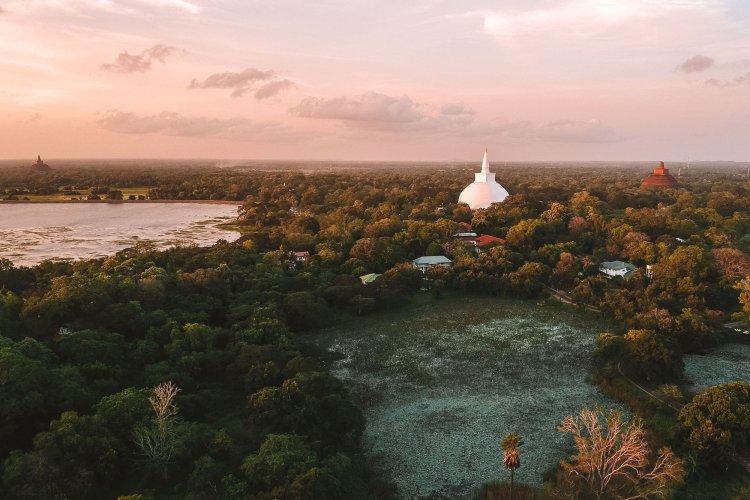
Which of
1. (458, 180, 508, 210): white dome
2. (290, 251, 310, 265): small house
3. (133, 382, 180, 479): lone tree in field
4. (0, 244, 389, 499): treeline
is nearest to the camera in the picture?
(0, 244, 389, 499): treeline

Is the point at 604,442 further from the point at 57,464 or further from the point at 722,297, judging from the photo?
the point at 722,297

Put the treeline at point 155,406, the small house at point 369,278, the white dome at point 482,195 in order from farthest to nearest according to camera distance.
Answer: the white dome at point 482,195
the small house at point 369,278
the treeline at point 155,406

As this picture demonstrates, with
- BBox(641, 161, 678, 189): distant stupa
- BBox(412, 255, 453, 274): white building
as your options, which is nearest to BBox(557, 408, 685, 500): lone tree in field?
BBox(412, 255, 453, 274): white building

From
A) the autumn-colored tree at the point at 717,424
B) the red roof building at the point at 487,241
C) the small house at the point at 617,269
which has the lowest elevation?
the autumn-colored tree at the point at 717,424

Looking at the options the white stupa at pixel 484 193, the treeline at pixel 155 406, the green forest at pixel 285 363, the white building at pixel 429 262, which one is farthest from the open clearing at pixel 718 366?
the white stupa at pixel 484 193

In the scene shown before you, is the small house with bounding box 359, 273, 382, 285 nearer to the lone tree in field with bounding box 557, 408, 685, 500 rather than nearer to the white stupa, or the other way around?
the lone tree in field with bounding box 557, 408, 685, 500

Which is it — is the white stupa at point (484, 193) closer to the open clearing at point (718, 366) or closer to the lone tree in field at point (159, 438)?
the open clearing at point (718, 366)

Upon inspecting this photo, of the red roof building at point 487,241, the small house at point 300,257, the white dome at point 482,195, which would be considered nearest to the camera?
the small house at point 300,257

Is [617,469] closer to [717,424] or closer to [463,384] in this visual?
[717,424]
